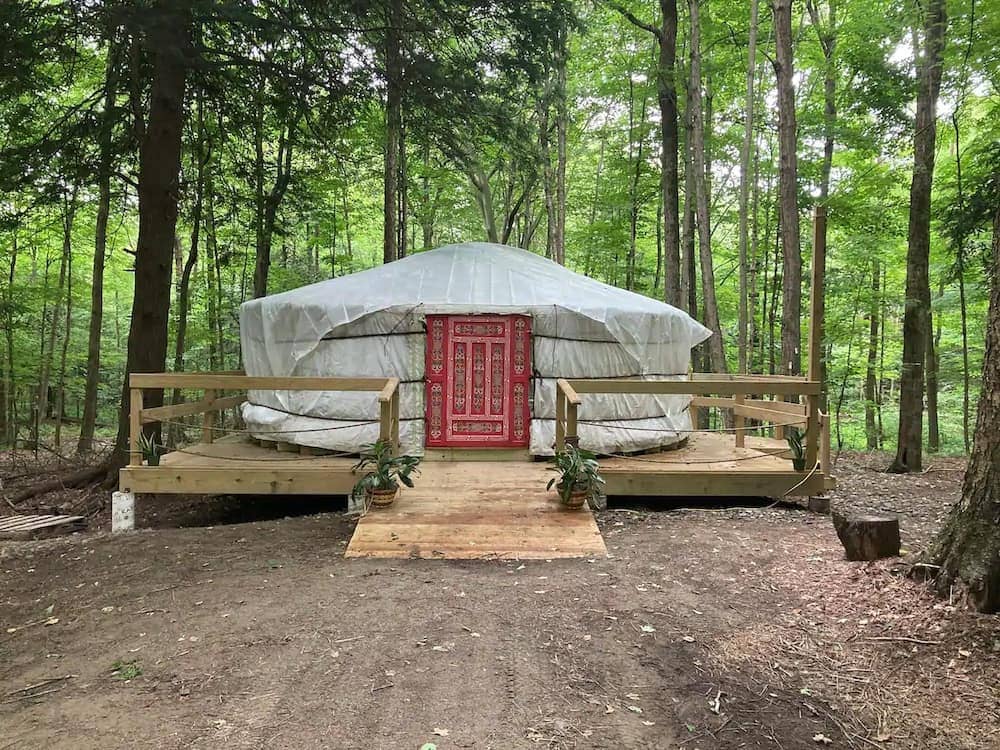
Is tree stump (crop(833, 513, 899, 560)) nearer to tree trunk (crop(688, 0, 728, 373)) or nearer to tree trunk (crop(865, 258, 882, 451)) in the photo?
tree trunk (crop(688, 0, 728, 373))

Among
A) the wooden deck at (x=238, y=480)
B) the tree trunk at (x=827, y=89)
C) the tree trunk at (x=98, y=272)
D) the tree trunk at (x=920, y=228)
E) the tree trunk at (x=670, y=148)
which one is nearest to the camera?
the wooden deck at (x=238, y=480)

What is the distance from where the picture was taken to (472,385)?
6.28 metres

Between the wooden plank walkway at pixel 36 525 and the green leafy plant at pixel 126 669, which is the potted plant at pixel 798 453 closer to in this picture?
the green leafy plant at pixel 126 669

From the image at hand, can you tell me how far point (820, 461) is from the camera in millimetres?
5312

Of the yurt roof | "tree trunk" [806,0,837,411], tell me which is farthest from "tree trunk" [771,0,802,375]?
"tree trunk" [806,0,837,411]

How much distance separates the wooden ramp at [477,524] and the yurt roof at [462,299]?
1.83 m

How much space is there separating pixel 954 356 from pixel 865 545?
45.6ft

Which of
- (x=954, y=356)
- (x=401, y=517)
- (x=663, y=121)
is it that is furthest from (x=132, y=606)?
(x=954, y=356)

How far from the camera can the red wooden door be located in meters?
6.27

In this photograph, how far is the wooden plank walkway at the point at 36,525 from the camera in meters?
5.21

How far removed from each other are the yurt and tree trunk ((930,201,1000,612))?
11.6 ft

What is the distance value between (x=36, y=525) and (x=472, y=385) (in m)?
4.13

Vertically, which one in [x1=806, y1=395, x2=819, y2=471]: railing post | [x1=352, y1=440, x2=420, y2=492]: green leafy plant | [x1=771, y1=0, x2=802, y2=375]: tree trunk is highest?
[x1=771, y1=0, x2=802, y2=375]: tree trunk

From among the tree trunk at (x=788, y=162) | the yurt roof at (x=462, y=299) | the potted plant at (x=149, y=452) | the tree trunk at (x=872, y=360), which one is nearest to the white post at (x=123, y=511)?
the potted plant at (x=149, y=452)
